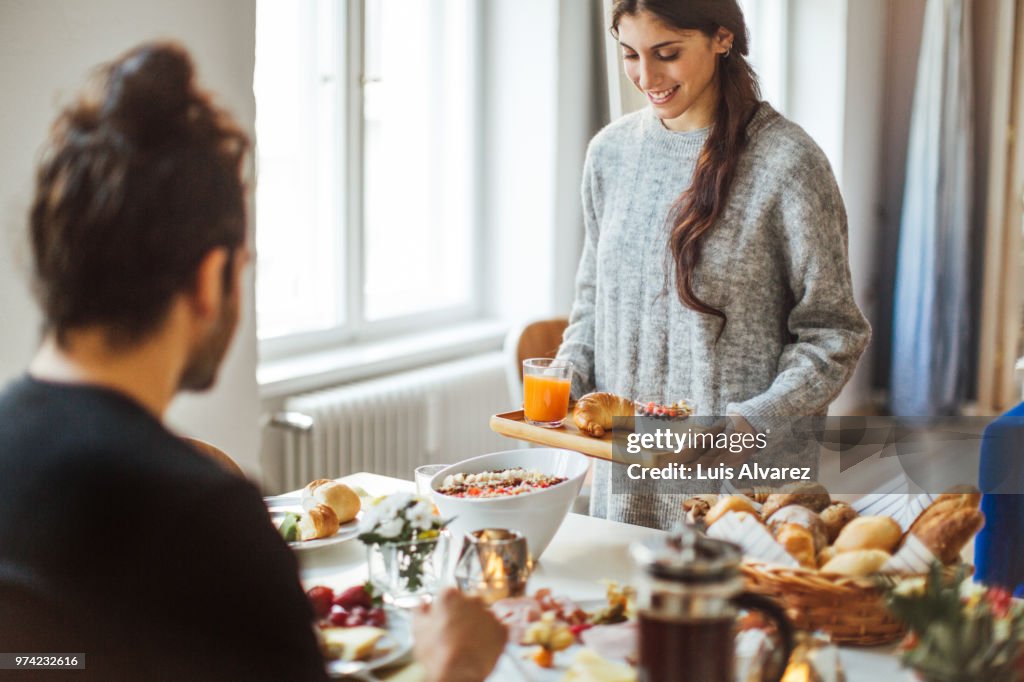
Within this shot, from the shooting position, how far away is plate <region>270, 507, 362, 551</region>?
1.26 metres

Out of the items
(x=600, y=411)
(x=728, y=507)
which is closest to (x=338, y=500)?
(x=600, y=411)

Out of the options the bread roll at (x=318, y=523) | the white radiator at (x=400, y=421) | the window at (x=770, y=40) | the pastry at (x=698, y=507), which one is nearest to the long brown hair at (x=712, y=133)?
the pastry at (x=698, y=507)

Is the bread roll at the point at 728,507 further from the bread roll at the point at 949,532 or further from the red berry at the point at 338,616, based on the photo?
the red berry at the point at 338,616

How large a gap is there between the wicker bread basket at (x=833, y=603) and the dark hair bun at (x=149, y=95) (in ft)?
2.18

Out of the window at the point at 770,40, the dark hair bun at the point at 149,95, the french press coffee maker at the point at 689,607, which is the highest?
the window at the point at 770,40

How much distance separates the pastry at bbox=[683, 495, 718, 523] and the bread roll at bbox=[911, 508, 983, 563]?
0.27m

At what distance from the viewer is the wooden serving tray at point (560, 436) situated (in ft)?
4.56

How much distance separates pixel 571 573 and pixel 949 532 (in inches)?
16.6

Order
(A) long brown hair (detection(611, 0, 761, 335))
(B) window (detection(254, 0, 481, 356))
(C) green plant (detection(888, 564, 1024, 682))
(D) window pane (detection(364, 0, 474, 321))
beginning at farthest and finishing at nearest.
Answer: (D) window pane (detection(364, 0, 474, 321)) → (B) window (detection(254, 0, 481, 356)) → (A) long brown hair (detection(611, 0, 761, 335)) → (C) green plant (detection(888, 564, 1024, 682))

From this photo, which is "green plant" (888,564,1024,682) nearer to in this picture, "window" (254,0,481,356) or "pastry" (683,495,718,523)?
"pastry" (683,495,718,523)

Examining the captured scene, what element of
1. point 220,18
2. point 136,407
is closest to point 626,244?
point 220,18

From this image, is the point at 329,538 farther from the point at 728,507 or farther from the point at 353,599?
the point at 728,507

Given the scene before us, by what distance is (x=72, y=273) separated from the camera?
73 cm

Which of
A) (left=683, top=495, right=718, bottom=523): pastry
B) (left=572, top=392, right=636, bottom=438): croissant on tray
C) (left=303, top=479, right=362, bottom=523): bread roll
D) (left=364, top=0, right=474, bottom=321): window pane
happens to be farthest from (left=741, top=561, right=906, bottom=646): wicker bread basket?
(left=364, top=0, right=474, bottom=321): window pane
